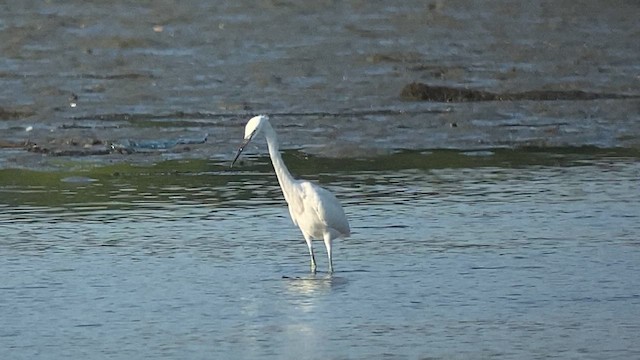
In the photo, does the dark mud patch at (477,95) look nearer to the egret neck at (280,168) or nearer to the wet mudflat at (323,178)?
the wet mudflat at (323,178)

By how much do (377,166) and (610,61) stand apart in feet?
24.6

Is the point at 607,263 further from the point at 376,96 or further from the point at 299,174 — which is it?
the point at 376,96

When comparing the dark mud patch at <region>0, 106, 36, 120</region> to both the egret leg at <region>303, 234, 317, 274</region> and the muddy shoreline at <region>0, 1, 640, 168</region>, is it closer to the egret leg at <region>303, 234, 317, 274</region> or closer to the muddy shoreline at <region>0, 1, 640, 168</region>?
the muddy shoreline at <region>0, 1, 640, 168</region>

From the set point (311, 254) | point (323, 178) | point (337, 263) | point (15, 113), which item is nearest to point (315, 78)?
point (15, 113)

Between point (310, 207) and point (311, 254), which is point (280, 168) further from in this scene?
point (311, 254)

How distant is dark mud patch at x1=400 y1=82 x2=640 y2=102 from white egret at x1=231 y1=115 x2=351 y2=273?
21.7 ft

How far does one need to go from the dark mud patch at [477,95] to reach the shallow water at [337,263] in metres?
2.98

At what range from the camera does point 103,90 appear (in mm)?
17297

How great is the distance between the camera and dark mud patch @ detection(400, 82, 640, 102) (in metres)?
16.4

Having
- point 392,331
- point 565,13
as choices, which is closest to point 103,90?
point 565,13

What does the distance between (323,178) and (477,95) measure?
4.34 m

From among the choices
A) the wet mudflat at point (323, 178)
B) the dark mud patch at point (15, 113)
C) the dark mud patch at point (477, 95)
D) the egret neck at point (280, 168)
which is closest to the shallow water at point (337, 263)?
the wet mudflat at point (323, 178)

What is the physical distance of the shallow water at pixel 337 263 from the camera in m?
7.75

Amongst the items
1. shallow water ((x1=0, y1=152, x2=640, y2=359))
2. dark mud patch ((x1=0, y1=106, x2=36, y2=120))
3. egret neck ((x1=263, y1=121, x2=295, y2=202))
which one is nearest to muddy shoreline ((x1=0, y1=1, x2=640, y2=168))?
dark mud patch ((x1=0, y1=106, x2=36, y2=120))
